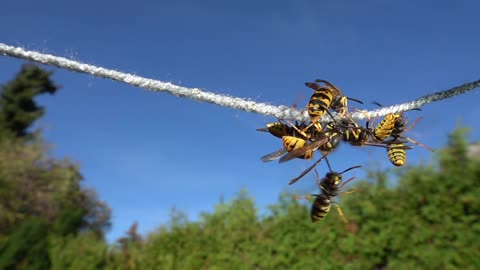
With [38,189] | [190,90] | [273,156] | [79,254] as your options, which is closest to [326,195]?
[273,156]


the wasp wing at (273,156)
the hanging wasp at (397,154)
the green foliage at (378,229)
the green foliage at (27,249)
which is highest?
the green foliage at (27,249)

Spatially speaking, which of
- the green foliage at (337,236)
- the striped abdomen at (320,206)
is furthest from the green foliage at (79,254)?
the striped abdomen at (320,206)

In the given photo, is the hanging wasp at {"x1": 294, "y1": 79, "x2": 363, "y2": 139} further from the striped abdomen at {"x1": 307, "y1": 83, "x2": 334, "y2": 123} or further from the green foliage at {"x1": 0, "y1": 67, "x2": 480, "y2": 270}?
the green foliage at {"x1": 0, "y1": 67, "x2": 480, "y2": 270}

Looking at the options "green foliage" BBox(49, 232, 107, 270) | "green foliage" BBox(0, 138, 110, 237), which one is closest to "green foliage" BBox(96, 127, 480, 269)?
"green foliage" BBox(49, 232, 107, 270)

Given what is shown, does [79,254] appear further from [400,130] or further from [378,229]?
[400,130]

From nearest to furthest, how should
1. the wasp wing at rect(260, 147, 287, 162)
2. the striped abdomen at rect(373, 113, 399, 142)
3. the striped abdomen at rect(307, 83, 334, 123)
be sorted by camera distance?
1. the striped abdomen at rect(307, 83, 334, 123)
2. the striped abdomen at rect(373, 113, 399, 142)
3. the wasp wing at rect(260, 147, 287, 162)

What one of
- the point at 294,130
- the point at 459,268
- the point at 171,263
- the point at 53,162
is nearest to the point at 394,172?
the point at 459,268

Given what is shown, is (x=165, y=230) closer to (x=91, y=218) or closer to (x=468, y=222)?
(x=468, y=222)

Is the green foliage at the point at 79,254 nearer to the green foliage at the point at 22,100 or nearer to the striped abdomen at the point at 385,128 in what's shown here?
the striped abdomen at the point at 385,128
